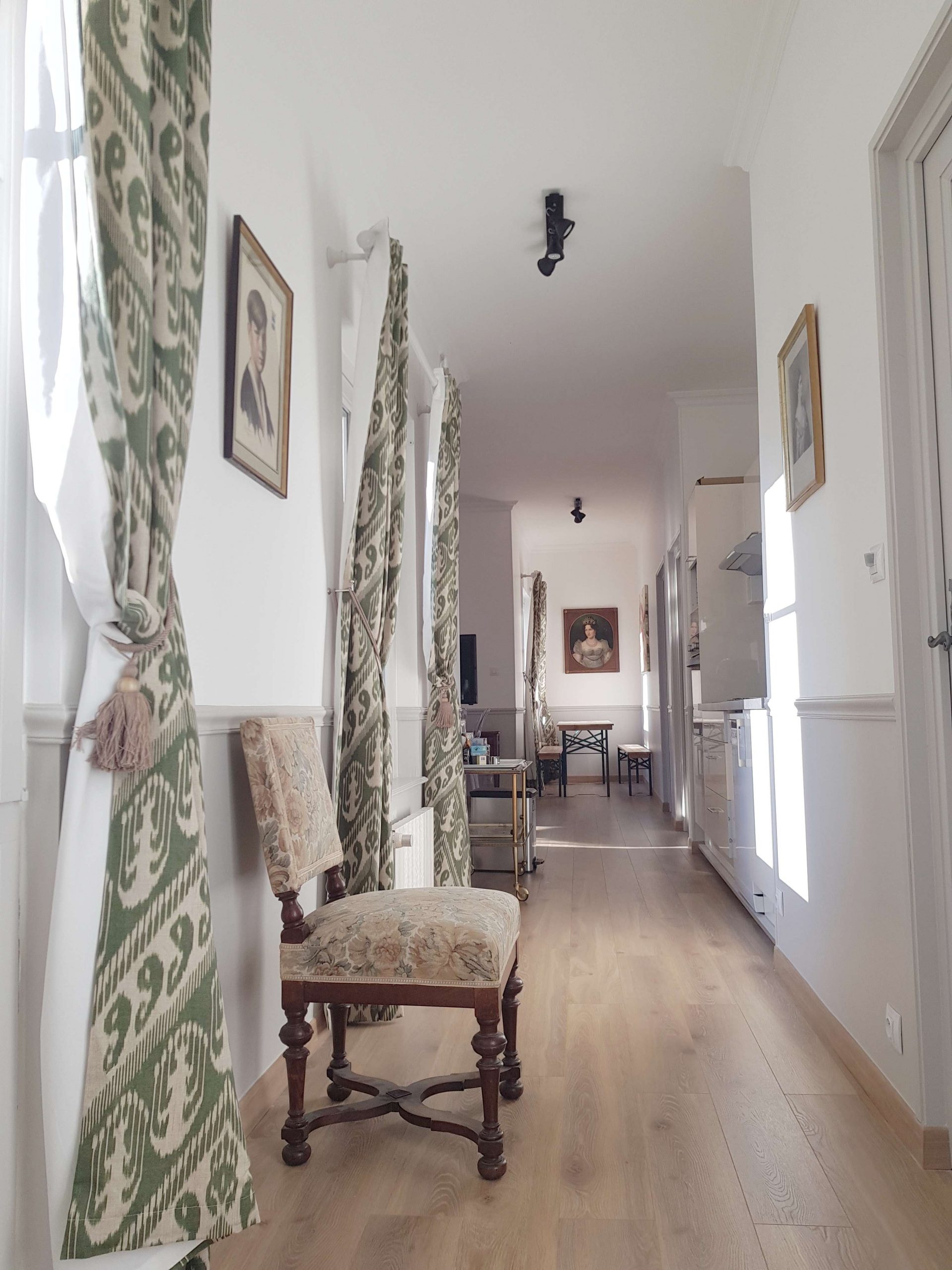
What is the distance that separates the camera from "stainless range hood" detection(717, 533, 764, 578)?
14.0ft

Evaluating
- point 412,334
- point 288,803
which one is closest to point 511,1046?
point 288,803

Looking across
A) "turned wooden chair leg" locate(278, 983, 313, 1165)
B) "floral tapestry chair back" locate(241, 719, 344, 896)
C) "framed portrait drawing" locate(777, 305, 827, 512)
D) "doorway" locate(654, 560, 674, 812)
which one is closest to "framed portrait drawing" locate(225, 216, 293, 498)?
"floral tapestry chair back" locate(241, 719, 344, 896)

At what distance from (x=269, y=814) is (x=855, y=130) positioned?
2.06 m

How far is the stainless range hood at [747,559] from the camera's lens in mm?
4270

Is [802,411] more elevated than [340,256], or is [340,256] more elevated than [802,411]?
[340,256]

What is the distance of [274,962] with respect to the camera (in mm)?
2477

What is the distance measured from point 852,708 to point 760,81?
6.84 ft

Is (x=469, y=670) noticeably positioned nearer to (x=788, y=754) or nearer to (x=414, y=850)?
(x=414, y=850)

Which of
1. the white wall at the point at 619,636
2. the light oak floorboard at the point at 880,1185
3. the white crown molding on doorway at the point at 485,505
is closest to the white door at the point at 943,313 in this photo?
the light oak floorboard at the point at 880,1185

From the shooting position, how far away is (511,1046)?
7.66ft

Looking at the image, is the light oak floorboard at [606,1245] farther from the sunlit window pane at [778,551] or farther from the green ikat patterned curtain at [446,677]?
the green ikat patterned curtain at [446,677]

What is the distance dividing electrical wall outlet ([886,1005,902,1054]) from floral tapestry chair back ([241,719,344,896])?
4.34ft

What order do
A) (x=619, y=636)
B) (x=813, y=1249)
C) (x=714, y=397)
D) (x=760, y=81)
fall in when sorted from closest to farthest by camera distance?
(x=813, y=1249)
(x=760, y=81)
(x=714, y=397)
(x=619, y=636)

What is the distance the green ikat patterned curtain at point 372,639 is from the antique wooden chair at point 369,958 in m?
0.73
